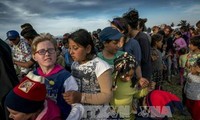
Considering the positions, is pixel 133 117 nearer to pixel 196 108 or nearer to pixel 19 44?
pixel 196 108

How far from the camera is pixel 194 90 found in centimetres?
466

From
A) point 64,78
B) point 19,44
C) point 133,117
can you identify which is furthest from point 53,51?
point 19,44

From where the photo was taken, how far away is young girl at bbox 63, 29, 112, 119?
8.43ft

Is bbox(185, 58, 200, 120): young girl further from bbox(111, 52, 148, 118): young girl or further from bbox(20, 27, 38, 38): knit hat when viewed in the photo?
bbox(20, 27, 38, 38): knit hat

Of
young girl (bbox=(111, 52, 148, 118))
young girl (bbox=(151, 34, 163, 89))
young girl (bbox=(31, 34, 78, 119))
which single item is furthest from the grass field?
young girl (bbox=(31, 34, 78, 119))

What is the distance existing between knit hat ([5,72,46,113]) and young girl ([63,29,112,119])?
604 millimetres

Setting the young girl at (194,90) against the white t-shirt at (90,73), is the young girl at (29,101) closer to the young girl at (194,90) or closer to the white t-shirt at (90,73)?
the white t-shirt at (90,73)

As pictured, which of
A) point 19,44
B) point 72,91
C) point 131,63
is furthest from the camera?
point 19,44

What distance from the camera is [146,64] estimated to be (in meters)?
4.49

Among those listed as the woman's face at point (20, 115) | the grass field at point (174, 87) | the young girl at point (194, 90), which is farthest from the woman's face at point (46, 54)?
the grass field at point (174, 87)

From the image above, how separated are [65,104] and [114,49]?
3.77 ft

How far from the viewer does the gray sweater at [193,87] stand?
462 cm

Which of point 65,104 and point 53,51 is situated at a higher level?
point 53,51

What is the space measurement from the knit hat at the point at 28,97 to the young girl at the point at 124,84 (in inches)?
48.4
